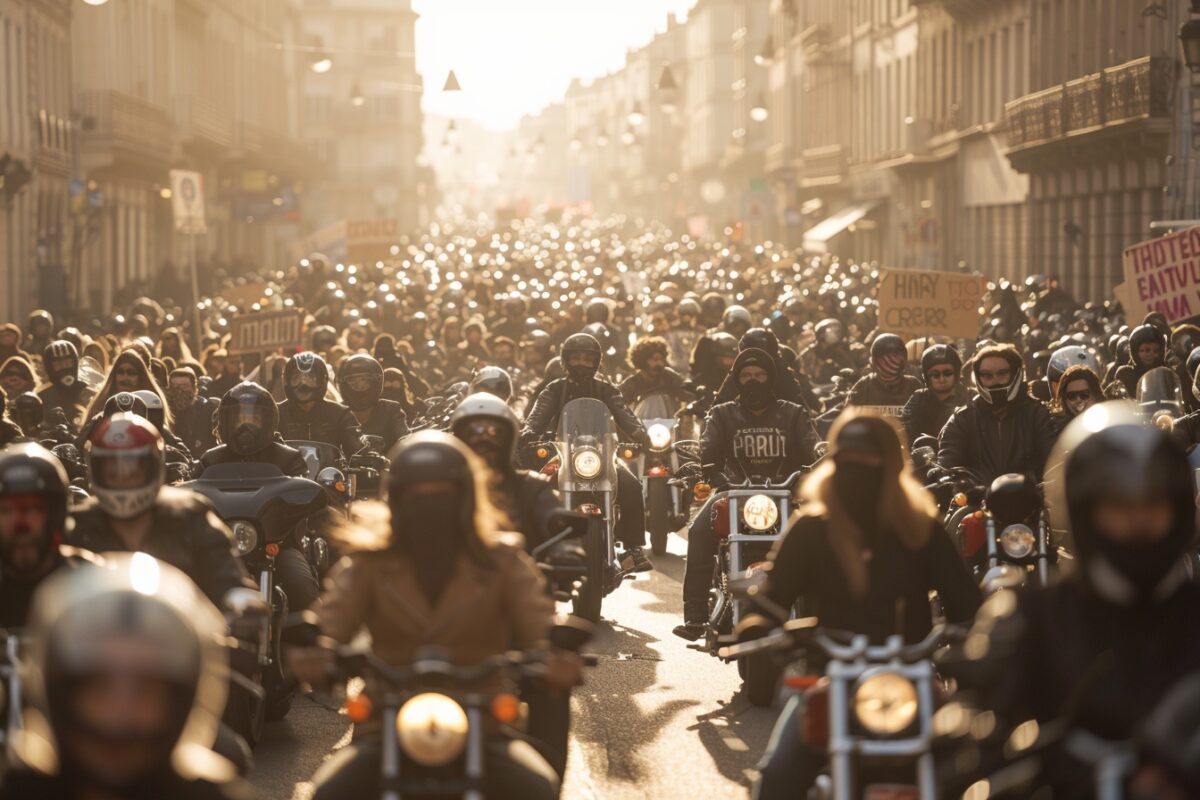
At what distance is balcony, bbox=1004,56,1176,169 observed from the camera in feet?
127

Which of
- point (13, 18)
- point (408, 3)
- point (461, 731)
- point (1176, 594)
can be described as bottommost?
point (461, 731)

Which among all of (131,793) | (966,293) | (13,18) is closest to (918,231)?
(13,18)

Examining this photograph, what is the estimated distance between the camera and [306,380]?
539 inches

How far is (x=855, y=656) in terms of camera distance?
587 cm

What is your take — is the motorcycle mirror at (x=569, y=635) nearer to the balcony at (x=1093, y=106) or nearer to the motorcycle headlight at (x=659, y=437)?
the motorcycle headlight at (x=659, y=437)

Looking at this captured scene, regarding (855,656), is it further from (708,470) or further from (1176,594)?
(708,470)

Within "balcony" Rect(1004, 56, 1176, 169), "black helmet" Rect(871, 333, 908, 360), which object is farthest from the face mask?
"balcony" Rect(1004, 56, 1176, 169)

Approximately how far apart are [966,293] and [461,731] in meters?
18.9

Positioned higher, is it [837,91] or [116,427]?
[837,91]

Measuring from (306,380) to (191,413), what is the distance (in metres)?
3.58

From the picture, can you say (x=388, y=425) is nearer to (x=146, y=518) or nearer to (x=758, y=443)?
(x=758, y=443)

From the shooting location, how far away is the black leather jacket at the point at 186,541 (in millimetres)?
7258

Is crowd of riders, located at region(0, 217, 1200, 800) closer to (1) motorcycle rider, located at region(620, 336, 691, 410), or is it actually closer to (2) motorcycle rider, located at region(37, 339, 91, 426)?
(2) motorcycle rider, located at region(37, 339, 91, 426)

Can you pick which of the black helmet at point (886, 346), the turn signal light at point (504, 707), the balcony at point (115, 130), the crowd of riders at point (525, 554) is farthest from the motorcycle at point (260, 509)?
the balcony at point (115, 130)
